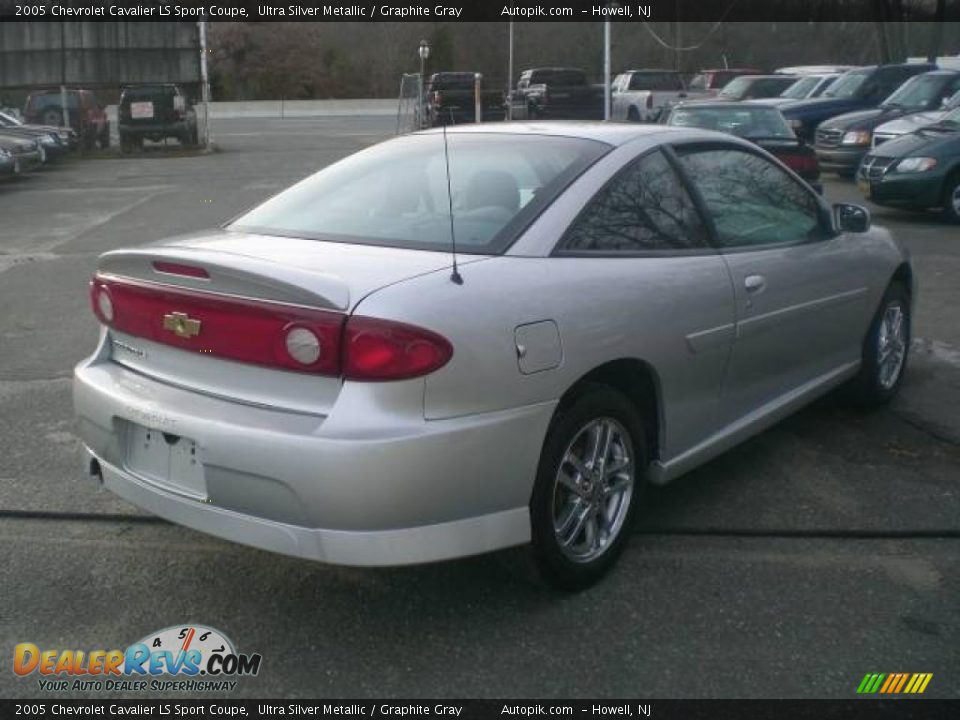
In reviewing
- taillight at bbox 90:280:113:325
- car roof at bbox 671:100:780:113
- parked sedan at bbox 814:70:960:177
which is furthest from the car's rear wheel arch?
parked sedan at bbox 814:70:960:177

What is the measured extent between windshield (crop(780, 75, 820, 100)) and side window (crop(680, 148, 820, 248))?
62.3ft

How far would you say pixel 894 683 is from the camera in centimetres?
316

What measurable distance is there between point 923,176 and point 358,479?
1141 centimetres

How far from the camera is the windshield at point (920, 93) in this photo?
57.2 ft

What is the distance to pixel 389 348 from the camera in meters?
3.04

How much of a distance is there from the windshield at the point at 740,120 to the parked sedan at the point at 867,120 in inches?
94.4

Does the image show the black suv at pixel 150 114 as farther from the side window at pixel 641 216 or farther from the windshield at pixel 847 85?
the side window at pixel 641 216

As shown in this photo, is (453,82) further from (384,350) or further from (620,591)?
(384,350)

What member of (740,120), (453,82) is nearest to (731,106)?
(740,120)

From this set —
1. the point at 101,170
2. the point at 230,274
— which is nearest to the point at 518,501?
the point at 230,274

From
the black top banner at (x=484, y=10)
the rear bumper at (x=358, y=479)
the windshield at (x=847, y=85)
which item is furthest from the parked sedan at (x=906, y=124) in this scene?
the rear bumper at (x=358, y=479)

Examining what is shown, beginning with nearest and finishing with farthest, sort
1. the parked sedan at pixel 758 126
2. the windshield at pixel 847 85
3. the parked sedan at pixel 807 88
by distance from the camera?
the parked sedan at pixel 758 126 < the windshield at pixel 847 85 < the parked sedan at pixel 807 88

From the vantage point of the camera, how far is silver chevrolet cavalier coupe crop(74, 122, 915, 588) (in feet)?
10.1

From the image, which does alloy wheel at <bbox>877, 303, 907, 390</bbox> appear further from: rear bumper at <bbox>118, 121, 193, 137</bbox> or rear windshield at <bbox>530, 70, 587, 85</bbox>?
rear windshield at <bbox>530, 70, 587, 85</bbox>
